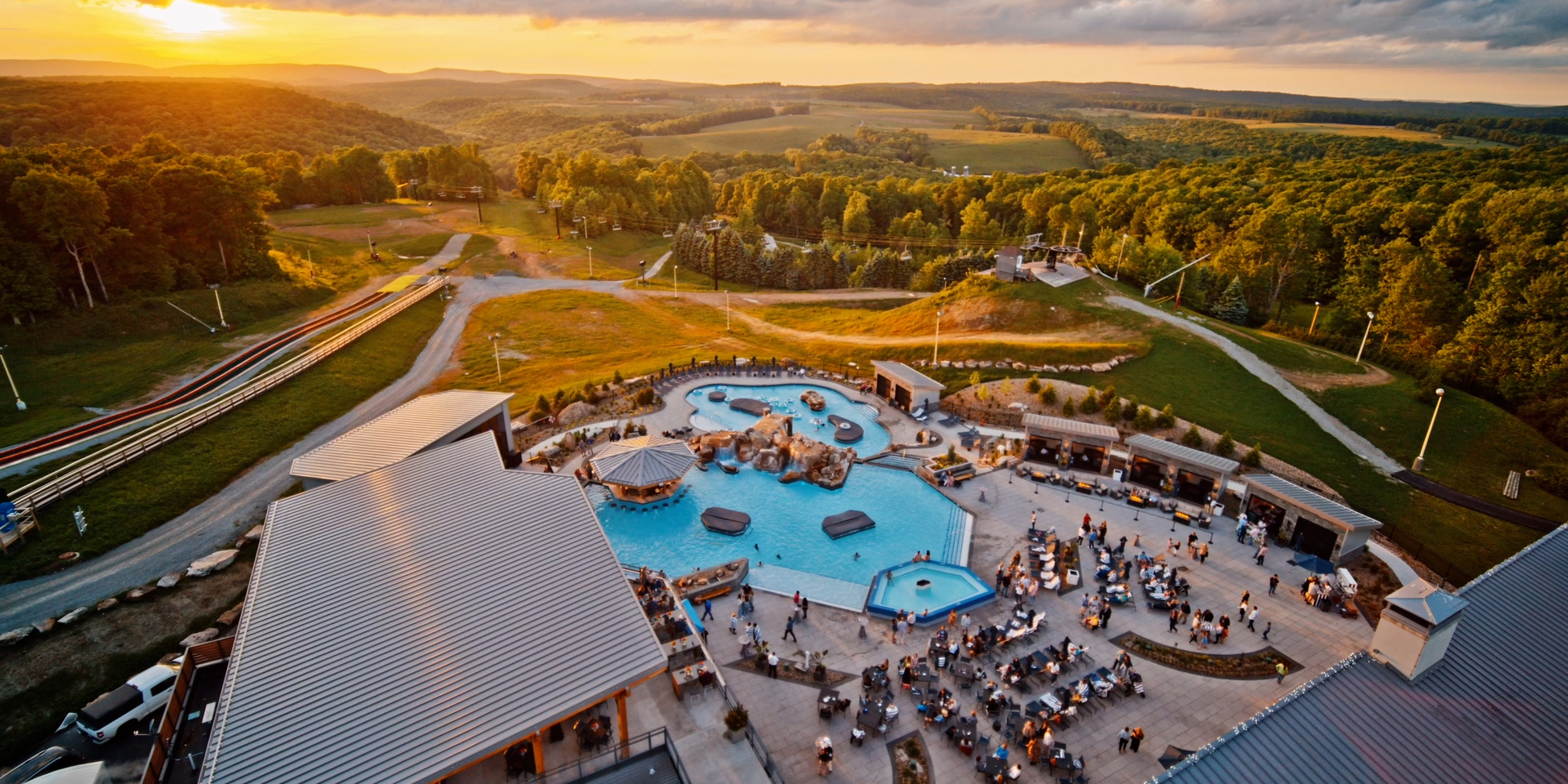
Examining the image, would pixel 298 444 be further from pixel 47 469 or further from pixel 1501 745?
pixel 1501 745

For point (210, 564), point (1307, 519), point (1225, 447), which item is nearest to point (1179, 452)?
point (1225, 447)

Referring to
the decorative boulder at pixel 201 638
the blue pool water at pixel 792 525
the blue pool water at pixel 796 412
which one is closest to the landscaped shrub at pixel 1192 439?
the blue pool water at pixel 792 525


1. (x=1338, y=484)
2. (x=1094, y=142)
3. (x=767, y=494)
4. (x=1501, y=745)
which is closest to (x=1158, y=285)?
(x=1338, y=484)

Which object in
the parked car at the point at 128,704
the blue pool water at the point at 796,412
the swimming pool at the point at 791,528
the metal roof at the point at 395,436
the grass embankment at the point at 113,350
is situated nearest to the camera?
the parked car at the point at 128,704

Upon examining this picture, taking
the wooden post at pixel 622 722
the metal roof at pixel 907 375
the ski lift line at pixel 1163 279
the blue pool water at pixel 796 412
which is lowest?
the blue pool water at pixel 796 412

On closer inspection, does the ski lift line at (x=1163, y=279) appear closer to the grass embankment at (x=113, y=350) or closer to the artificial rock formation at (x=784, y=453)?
the artificial rock formation at (x=784, y=453)

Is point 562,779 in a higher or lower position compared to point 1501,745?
lower
